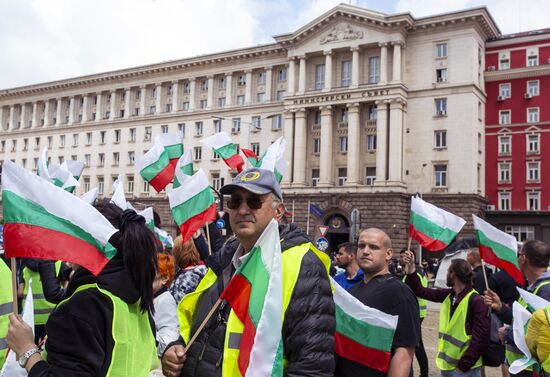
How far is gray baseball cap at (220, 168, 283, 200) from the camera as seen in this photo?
306 centimetres

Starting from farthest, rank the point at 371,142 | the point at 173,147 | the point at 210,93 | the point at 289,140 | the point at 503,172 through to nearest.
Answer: the point at 210,93 → the point at 289,140 → the point at 371,142 → the point at 503,172 → the point at 173,147

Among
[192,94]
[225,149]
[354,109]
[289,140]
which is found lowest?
[225,149]

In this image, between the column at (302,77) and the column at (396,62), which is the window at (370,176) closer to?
the column at (396,62)

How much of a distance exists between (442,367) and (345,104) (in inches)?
1447

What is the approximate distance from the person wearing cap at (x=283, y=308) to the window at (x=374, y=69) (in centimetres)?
3939

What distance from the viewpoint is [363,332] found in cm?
393

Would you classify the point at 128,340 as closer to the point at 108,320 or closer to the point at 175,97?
the point at 108,320

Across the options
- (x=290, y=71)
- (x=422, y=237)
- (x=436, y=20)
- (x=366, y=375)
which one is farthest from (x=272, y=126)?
(x=366, y=375)

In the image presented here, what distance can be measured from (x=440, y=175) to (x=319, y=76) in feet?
41.9

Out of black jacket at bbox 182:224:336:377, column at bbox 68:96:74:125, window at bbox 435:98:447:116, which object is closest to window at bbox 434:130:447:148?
window at bbox 435:98:447:116

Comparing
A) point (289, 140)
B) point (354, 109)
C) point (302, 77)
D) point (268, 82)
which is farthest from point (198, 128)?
point (354, 109)

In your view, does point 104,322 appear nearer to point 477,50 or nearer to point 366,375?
point 366,375

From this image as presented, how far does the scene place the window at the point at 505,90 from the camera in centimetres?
4009

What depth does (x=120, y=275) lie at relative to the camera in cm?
274
